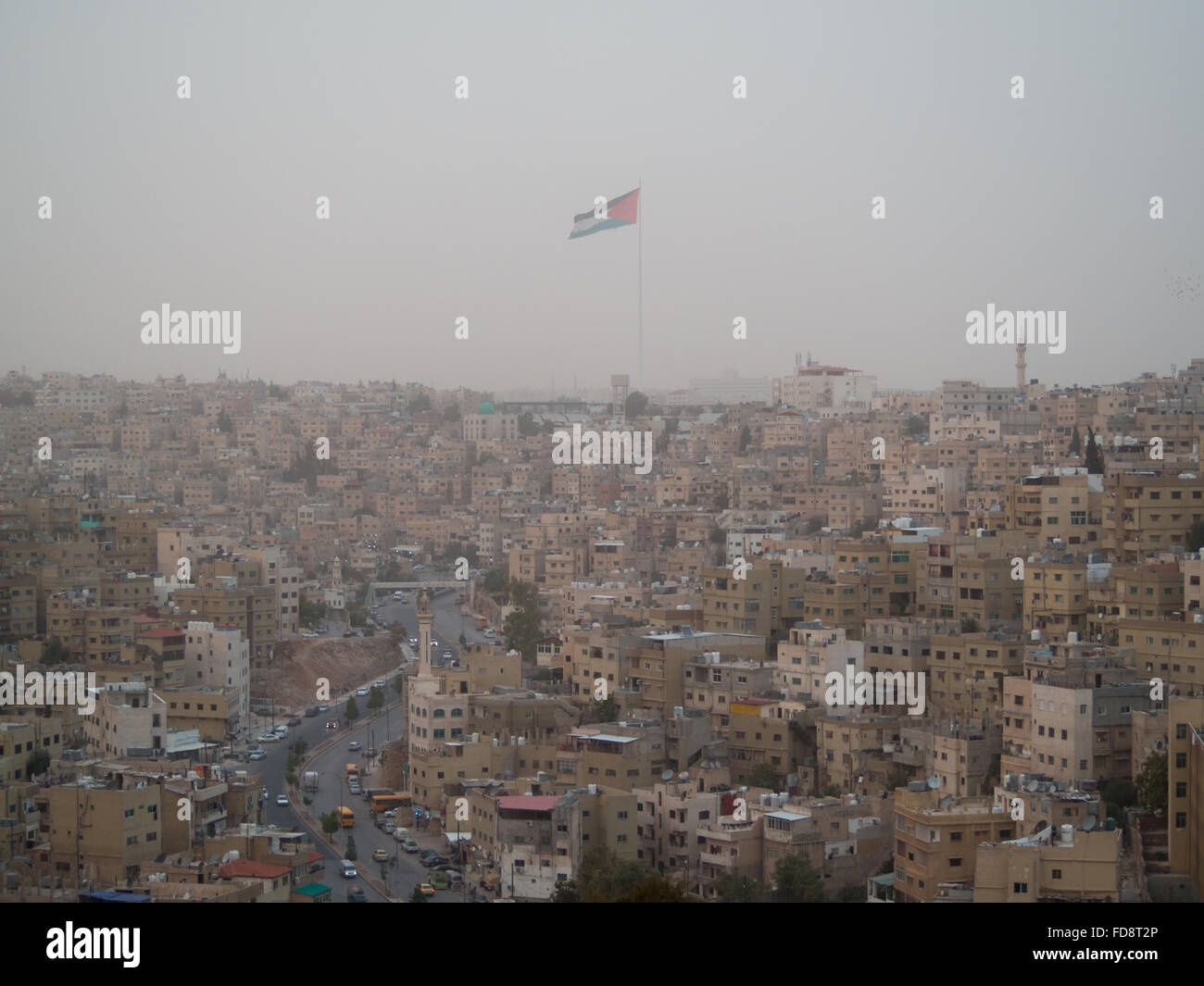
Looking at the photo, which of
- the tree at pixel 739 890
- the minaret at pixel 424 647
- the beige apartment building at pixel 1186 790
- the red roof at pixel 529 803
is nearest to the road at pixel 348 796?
the red roof at pixel 529 803

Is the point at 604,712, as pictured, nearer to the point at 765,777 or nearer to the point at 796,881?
the point at 765,777

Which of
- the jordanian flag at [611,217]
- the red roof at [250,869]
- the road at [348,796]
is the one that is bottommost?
the road at [348,796]

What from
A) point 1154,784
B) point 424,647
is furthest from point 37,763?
point 1154,784

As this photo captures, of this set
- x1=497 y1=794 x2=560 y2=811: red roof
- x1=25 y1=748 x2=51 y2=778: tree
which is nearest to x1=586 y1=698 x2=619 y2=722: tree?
x1=497 y1=794 x2=560 y2=811: red roof

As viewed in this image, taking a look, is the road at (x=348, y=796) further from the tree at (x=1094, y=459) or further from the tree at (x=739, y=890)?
the tree at (x=1094, y=459)

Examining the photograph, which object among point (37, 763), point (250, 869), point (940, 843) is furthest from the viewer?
point (37, 763)

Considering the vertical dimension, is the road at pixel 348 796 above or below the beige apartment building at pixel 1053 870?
below

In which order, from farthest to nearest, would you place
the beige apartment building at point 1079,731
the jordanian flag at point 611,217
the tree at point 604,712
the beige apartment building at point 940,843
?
1. the jordanian flag at point 611,217
2. the tree at point 604,712
3. the beige apartment building at point 1079,731
4. the beige apartment building at point 940,843
